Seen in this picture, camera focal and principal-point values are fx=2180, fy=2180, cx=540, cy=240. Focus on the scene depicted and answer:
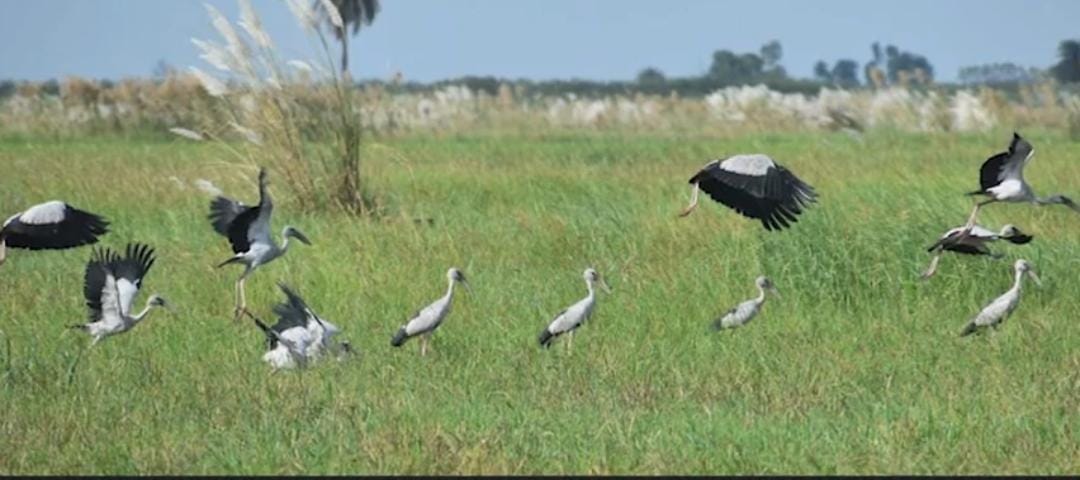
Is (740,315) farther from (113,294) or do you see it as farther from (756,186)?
(113,294)

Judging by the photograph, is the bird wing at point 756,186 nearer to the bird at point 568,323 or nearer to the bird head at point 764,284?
the bird head at point 764,284

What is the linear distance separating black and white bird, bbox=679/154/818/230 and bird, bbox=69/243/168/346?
215 centimetres

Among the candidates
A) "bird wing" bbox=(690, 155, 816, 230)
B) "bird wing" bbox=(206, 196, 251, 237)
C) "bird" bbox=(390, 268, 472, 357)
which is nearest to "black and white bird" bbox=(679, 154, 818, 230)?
"bird wing" bbox=(690, 155, 816, 230)

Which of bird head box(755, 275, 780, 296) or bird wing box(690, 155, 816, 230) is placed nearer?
bird wing box(690, 155, 816, 230)

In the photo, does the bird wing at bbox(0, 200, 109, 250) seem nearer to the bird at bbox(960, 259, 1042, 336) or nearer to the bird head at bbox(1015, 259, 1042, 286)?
the bird at bbox(960, 259, 1042, 336)

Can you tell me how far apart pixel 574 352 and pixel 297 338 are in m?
1.06

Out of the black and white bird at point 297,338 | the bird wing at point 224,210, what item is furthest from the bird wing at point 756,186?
the bird wing at point 224,210

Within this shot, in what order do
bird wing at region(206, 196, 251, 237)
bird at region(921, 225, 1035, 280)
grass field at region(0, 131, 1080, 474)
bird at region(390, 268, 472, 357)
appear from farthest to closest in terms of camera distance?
bird wing at region(206, 196, 251, 237) → bird at region(921, 225, 1035, 280) → bird at region(390, 268, 472, 357) → grass field at region(0, 131, 1080, 474)

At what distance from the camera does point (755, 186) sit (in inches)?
341

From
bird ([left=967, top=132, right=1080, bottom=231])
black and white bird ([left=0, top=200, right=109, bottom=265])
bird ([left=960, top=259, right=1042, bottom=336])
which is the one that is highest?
black and white bird ([left=0, top=200, right=109, bottom=265])

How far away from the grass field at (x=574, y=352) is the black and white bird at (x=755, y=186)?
50 cm

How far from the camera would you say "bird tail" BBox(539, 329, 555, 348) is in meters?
8.26

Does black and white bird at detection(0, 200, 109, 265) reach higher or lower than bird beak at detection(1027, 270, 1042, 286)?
higher

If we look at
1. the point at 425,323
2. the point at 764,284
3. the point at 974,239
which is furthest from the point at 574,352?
the point at 974,239
